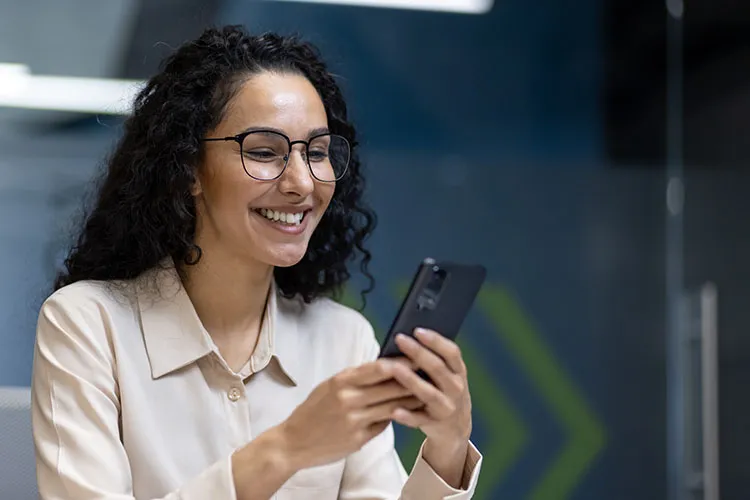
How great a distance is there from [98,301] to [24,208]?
4.90 feet

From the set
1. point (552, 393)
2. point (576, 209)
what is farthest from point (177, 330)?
point (576, 209)

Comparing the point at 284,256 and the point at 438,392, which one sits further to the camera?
the point at 284,256

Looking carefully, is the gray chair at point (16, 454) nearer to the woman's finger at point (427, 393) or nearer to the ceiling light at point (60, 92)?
the woman's finger at point (427, 393)

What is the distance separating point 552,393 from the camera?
138 inches

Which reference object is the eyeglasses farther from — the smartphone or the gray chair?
the gray chair

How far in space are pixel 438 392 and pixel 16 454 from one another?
2.72 feet

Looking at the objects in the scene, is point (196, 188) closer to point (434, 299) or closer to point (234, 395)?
point (234, 395)

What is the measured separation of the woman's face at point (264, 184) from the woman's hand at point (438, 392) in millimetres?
406

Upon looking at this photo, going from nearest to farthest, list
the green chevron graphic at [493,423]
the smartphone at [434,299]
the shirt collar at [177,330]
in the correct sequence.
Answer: the smartphone at [434,299] → the shirt collar at [177,330] → the green chevron graphic at [493,423]

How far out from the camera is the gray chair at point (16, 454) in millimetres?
1720

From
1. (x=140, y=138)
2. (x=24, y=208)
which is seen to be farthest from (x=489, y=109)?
(x=140, y=138)

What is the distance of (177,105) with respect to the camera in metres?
1.71

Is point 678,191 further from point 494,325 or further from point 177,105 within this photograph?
point 177,105

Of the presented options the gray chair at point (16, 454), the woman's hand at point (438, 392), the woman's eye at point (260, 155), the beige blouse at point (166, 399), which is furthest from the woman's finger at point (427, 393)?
the gray chair at point (16, 454)
